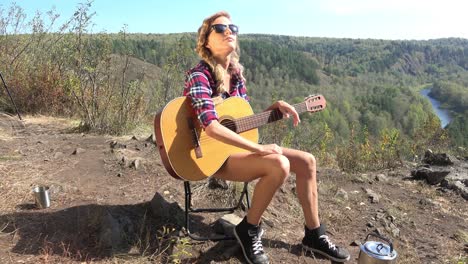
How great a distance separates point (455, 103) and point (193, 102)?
396 ft

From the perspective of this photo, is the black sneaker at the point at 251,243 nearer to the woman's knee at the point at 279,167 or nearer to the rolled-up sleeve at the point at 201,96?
the woman's knee at the point at 279,167

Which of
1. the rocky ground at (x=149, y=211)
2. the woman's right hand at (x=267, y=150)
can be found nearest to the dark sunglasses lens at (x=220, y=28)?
the woman's right hand at (x=267, y=150)

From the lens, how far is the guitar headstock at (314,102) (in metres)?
3.21

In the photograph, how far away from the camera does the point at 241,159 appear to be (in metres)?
2.72

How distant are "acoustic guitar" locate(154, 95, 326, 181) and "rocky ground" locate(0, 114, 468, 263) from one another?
0.60 m

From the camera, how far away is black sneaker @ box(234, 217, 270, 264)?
8.96 feet

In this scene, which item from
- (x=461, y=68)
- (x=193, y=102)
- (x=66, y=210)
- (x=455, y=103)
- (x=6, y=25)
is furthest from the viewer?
(x=461, y=68)

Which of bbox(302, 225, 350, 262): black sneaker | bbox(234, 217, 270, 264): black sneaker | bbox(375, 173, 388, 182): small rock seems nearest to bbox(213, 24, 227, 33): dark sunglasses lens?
bbox(234, 217, 270, 264): black sneaker

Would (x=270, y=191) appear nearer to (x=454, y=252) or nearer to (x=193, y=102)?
(x=193, y=102)

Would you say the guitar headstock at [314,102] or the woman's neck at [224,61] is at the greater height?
the woman's neck at [224,61]

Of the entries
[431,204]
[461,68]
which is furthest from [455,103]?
[431,204]

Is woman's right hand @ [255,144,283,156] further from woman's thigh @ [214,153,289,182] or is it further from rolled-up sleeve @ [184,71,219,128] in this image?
rolled-up sleeve @ [184,71,219,128]

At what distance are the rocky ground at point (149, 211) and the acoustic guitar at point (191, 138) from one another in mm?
601

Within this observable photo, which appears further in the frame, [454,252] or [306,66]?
[306,66]
